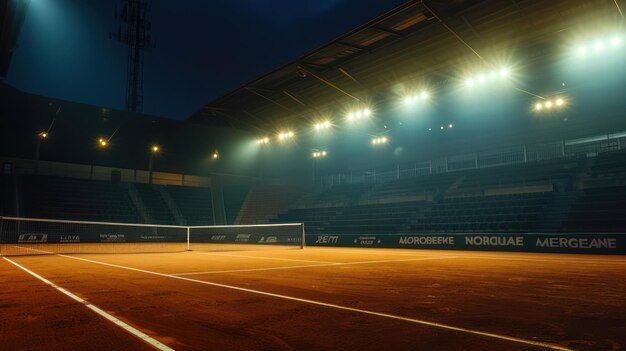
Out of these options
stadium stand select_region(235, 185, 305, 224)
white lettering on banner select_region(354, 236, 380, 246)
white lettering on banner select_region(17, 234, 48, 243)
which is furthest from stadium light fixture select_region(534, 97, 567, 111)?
white lettering on banner select_region(17, 234, 48, 243)

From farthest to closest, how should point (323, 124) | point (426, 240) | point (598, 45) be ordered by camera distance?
point (323, 124) → point (426, 240) → point (598, 45)

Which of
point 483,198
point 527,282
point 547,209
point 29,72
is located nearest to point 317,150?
point 483,198

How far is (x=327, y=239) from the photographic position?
23.3 meters

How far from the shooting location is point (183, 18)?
59219mm

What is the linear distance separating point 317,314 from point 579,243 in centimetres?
1451

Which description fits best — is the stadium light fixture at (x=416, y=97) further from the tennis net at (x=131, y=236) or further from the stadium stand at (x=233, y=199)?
the stadium stand at (x=233, y=199)

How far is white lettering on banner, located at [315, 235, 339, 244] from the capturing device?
2283 cm

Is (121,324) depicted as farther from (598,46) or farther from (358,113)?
(358,113)

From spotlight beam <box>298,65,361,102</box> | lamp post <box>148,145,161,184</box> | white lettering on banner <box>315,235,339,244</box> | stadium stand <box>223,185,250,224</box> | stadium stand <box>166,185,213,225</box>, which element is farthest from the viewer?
stadium stand <box>223,185,250,224</box>

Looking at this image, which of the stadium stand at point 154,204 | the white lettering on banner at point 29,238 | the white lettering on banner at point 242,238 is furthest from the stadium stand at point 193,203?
the white lettering on banner at point 29,238

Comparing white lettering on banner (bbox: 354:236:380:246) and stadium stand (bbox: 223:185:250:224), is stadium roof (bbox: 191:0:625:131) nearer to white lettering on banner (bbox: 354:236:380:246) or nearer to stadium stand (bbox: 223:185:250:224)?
white lettering on banner (bbox: 354:236:380:246)

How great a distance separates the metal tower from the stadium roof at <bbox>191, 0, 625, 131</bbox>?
819 inches

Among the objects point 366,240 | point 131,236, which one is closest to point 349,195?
point 366,240

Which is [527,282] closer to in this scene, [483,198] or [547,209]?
[547,209]
